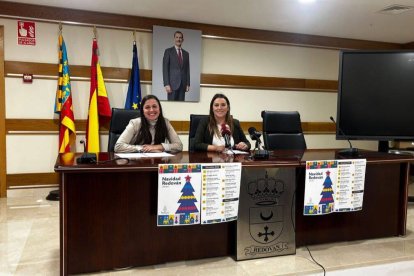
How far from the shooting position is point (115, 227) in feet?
5.85

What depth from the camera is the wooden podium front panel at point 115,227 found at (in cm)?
171

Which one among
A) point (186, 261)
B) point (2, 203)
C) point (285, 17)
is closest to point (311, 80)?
point (285, 17)

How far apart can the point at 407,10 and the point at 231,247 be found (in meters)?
3.11

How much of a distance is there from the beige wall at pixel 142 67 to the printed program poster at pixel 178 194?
2.25 meters

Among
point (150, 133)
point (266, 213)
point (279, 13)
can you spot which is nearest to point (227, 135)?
point (150, 133)

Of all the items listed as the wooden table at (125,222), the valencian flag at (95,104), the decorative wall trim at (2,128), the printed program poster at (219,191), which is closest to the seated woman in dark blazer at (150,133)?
the wooden table at (125,222)

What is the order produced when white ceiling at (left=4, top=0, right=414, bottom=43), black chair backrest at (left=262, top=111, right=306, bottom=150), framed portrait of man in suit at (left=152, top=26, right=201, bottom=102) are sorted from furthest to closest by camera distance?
framed portrait of man in suit at (left=152, top=26, right=201, bottom=102) → white ceiling at (left=4, top=0, right=414, bottom=43) → black chair backrest at (left=262, top=111, right=306, bottom=150)

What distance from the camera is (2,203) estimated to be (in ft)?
10.7

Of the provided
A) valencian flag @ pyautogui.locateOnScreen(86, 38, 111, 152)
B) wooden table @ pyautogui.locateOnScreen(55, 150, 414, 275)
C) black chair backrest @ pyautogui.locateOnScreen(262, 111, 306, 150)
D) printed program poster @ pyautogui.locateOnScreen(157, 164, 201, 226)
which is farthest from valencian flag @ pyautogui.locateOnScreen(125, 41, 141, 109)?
printed program poster @ pyautogui.locateOnScreen(157, 164, 201, 226)

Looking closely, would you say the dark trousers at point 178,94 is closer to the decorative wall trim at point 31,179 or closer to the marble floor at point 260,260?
the decorative wall trim at point 31,179

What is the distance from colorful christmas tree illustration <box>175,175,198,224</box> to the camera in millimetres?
1752

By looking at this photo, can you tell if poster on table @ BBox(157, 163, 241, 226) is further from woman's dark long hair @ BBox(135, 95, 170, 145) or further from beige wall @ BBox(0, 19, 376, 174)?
beige wall @ BBox(0, 19, 376, 174)

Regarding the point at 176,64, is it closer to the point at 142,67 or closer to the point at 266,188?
the point at 142,67

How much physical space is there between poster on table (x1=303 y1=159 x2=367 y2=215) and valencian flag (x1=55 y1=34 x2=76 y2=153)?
2.55 m
